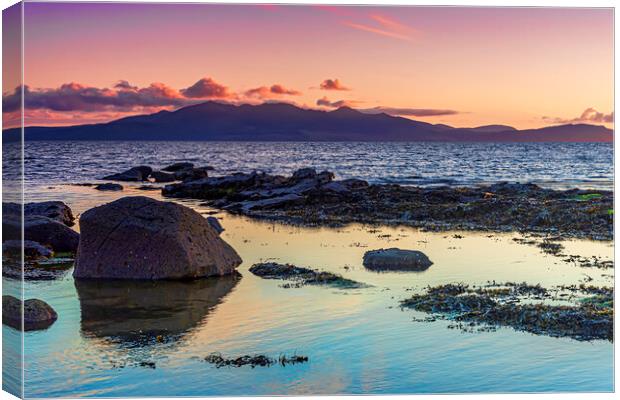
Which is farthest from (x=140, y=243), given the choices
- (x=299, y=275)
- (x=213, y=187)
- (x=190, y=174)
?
(x=190, y=174)

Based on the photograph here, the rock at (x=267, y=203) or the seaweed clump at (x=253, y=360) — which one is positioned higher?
the rock at (x=267, y=203)

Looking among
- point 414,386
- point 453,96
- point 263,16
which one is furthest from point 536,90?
point 414,386

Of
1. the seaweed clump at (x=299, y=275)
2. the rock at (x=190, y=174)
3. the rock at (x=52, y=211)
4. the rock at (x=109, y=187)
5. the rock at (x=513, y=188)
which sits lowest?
the rock at (x=109, y=187)

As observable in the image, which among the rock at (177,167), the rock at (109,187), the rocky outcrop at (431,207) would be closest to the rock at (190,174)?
the rock at (177,167)

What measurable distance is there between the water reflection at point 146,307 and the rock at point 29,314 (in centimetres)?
60

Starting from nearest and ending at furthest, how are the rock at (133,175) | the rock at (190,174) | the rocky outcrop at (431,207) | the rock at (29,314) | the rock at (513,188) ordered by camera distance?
1. the rock at (29,314)
2. the rocky outcrop at (431,207)
3. the rock at (513,188)
4. the rock at (190,174)
5. the rock at (133,175)

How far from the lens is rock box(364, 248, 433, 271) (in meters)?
20.7

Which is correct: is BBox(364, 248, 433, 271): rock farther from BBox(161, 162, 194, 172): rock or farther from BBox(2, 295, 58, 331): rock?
BBox(161, 162, 194, 172): rock

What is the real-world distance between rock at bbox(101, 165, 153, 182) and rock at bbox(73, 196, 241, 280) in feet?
148

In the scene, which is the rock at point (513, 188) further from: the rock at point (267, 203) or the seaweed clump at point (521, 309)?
the seaweed clump at point (521, 309)

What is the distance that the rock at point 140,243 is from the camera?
18.9 meters

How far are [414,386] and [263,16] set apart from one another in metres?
13.1

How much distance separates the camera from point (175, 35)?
2347cm

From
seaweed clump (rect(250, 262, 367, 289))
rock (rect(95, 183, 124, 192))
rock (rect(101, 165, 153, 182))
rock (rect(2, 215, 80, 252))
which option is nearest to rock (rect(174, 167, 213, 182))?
rock (rect(101, 165, 153, 182))
